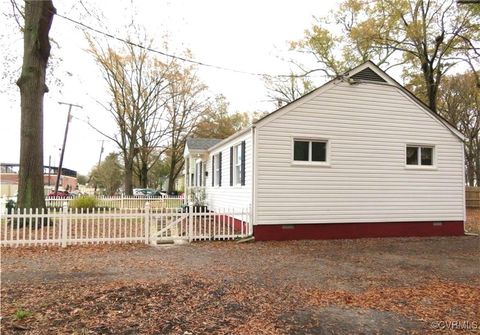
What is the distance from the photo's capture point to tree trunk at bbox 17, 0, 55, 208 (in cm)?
1162

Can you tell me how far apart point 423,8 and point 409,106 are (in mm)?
13191

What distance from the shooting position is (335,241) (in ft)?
37.2

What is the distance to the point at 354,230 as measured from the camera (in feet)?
39.3

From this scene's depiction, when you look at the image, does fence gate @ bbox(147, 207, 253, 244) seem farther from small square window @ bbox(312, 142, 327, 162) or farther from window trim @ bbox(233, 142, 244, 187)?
small square window @ bbox(312, 142, 327, 162)

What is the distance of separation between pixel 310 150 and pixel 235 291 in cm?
704

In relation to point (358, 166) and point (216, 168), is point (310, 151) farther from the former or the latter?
point (216, 168)

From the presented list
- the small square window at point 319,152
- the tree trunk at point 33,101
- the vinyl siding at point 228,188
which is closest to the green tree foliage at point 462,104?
the small square window at point 319,152

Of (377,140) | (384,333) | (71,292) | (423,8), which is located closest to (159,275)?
(71,292)

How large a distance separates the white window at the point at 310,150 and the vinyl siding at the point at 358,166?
23 centimetres

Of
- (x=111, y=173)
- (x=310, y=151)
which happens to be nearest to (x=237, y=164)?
(x=310, y=151)

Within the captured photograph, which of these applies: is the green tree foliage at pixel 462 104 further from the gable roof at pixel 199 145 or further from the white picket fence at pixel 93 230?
the white picket fence at pixel 93 230

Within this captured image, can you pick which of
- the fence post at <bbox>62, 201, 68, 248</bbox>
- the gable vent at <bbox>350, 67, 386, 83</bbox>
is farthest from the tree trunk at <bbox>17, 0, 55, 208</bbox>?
the gable vent at <bbox>350, 67, 386, 83</bbox>

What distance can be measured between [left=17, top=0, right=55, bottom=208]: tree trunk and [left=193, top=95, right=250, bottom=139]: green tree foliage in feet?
91.3

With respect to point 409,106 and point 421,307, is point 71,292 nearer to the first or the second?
point 421,307
